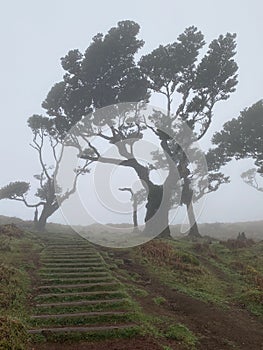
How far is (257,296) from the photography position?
12.6m

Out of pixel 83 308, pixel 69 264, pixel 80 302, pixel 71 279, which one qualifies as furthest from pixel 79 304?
pixel 69 264

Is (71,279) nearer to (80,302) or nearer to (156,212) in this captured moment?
(80,302)

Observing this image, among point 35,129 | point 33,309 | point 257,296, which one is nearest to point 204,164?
point 35,129

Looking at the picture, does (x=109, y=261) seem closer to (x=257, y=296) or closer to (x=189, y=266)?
(x=189, y=266)

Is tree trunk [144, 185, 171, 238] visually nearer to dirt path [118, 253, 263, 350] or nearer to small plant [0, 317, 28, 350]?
dirt path [118, 253, 263, 350]

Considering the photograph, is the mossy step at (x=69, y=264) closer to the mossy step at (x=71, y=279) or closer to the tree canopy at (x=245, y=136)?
the mossy step at (x=71, y=279)

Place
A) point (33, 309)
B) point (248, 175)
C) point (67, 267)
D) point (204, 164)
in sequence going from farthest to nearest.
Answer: point (248, 175)
point (204, 164)
point (67, 267)
point (33, 309)

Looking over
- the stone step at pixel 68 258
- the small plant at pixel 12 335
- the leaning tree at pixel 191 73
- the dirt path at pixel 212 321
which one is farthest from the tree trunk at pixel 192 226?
the small plant at pixel 12 335

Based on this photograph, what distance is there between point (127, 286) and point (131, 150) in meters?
19.6

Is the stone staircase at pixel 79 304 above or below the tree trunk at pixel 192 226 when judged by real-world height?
below

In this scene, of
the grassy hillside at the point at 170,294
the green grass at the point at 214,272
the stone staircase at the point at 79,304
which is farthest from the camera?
the green grass at the point at 214,272

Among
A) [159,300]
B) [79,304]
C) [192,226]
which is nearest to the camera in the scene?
[79,304]

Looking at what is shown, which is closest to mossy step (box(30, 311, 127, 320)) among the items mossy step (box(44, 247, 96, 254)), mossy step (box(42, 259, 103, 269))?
mossy step (box(42, 259, 103, 269))

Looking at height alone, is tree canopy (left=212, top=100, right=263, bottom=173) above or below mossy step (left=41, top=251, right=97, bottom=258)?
above
